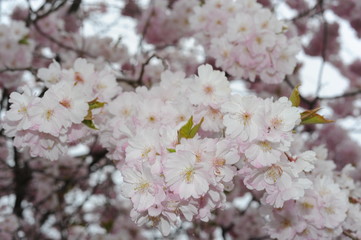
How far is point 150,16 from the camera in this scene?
3785 mm

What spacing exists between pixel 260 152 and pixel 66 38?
10.1ft

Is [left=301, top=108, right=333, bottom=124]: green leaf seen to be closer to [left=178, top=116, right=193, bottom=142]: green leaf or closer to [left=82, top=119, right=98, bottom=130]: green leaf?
[left=178, top=116, right=193, bottom=142]: green leaf

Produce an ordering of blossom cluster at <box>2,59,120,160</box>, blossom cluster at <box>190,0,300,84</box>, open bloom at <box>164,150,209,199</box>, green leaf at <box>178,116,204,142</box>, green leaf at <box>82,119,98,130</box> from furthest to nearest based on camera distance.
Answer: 1. blossom cluster at <box>190,0,300,84</box>
2. green leaf at <box>82,119,98,130</box>
3. blossom cluster at <box>2,59,120,160</box>
4. green leaf at <box>178,116,204,142</box>
5. open bloom at <box>164,150,209,199</box>

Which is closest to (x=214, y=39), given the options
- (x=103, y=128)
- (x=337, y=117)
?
(x=103, y=128)

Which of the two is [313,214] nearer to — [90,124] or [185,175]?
[185,175]

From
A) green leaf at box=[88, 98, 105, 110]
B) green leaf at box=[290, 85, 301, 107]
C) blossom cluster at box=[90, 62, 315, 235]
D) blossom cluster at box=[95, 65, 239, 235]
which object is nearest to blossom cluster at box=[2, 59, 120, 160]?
green leaf at box=[88, 98, 105, 110]

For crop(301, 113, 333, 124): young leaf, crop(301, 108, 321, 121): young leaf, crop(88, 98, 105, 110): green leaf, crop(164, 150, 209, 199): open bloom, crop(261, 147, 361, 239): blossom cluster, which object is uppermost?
crop(301, 108, 321, 121): young leaf

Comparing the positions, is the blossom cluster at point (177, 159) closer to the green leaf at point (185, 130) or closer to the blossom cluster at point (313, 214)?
the green leaf at point (185, 130)

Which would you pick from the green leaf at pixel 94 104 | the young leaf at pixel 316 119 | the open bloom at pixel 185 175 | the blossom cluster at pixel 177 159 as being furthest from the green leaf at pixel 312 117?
the green leaf at pixel 94 104

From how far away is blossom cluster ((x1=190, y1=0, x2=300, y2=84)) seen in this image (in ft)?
6.82

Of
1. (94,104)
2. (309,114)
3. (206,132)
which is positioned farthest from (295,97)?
(94,104)

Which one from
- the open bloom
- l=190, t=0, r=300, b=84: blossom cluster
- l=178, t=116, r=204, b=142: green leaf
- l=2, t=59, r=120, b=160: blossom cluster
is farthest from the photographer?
l=190, t=0, r=300, b=84: blossom cluster

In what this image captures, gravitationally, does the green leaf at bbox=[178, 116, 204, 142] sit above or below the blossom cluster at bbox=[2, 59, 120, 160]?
above

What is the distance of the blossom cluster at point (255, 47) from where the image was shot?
2.08 metres
